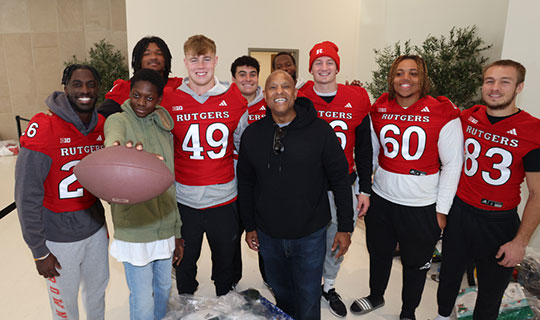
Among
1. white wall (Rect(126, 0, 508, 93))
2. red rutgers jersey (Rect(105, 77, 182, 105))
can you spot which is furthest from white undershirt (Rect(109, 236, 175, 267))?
white wall (Rect(126, 0, 508, 93))

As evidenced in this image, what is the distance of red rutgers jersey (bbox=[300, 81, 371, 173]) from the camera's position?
7.06 ft

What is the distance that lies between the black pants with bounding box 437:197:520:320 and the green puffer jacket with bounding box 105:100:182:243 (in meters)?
1.59

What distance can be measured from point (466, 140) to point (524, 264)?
4.13ft

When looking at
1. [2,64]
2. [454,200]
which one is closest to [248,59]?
[454,200]

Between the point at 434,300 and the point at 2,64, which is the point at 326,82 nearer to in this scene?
the point at 434,300

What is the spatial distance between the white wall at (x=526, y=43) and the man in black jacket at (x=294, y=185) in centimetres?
178

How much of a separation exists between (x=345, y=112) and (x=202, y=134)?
88 centimetres

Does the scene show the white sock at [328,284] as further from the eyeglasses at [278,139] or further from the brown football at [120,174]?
the brown football at [120,174]

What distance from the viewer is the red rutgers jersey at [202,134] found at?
195 cm

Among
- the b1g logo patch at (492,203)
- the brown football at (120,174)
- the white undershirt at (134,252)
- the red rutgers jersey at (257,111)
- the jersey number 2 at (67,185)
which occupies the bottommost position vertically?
the white undershirt at (134,252)

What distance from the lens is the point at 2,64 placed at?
7664mm

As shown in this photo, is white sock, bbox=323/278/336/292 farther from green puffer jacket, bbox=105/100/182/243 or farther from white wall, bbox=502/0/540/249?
white wall, bbox=502/0/540/249

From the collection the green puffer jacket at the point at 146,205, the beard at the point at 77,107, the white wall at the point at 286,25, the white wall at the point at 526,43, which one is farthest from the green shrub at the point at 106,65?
the white wall at the point at 526,43

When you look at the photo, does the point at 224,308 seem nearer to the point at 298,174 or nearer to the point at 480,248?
the point at 298,174
